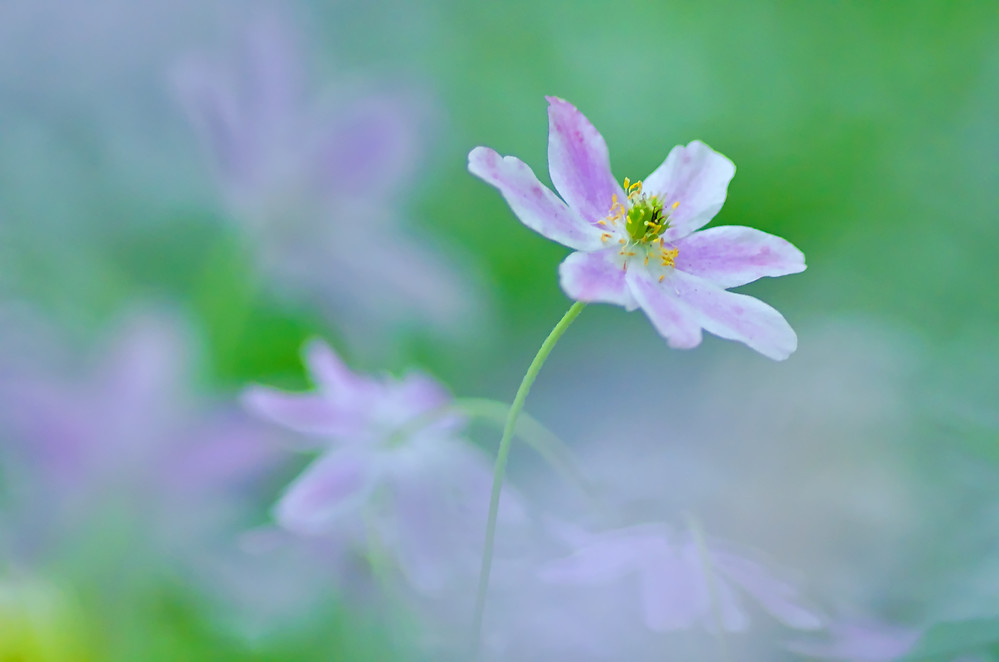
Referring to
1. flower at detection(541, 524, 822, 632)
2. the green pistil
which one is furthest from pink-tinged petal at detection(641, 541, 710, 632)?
the green pistil

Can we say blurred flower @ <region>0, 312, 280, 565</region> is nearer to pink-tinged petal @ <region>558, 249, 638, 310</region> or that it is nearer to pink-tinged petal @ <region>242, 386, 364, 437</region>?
pink-tinged petal @ <region>242, 386, 364, 437</region>

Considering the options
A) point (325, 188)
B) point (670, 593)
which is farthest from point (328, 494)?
point (325, 188)

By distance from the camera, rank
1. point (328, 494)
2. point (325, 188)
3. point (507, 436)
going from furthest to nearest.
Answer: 1. point (325, 188)
2. point (328, 494)
3. point (507, 436)

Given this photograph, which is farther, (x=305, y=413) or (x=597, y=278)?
(x=305, y=413)

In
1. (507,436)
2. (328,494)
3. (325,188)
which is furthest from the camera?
(325,188)

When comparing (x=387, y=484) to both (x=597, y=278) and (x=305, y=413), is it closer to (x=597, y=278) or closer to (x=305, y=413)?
(x=305, y=413)

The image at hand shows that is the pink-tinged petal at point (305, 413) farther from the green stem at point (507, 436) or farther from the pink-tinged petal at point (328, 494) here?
the green stem at point (507, 436)

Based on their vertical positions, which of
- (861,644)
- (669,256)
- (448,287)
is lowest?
(861,644)

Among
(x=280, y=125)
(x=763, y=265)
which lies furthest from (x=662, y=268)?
(x=280, y=125)
